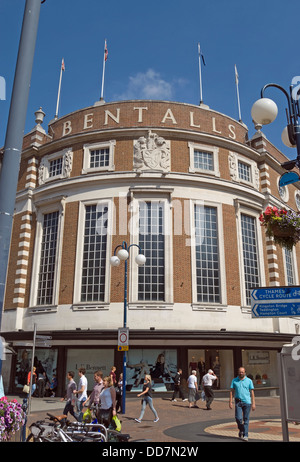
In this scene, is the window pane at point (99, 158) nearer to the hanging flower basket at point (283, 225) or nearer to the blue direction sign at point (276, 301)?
the hanging flower basket at point (283, 225)

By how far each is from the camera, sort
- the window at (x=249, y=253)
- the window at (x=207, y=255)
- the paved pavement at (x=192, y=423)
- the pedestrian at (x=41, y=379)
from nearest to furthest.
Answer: the paved pavement at (x=192, y=423) < the pedestrian at (x=41, y=379) < the window at (x=207, y=255) < the window at (x=249, y=253)

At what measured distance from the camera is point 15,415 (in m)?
6.02

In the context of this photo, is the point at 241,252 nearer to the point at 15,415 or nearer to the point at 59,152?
the point at 59,152

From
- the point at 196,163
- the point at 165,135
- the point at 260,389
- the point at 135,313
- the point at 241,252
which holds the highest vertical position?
the point at 165,135

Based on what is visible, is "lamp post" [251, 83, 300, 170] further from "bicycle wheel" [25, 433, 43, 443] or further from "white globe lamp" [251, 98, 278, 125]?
"bicycle wheel" [25, 433, 43, 443]

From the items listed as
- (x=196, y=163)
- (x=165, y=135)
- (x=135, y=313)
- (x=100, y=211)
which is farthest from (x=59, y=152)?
(x=135, y=313)

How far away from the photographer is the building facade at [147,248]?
76.5ft

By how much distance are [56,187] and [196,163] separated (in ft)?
32.7

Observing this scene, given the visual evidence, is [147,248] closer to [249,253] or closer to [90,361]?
[249,253]

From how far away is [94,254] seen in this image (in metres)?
25.1

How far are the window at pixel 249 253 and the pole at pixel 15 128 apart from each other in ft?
73.6

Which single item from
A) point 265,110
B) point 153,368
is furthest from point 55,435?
point 153,368

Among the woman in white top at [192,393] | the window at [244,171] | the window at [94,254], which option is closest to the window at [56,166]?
the window at [94,254]

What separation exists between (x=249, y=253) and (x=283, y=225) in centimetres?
1910
